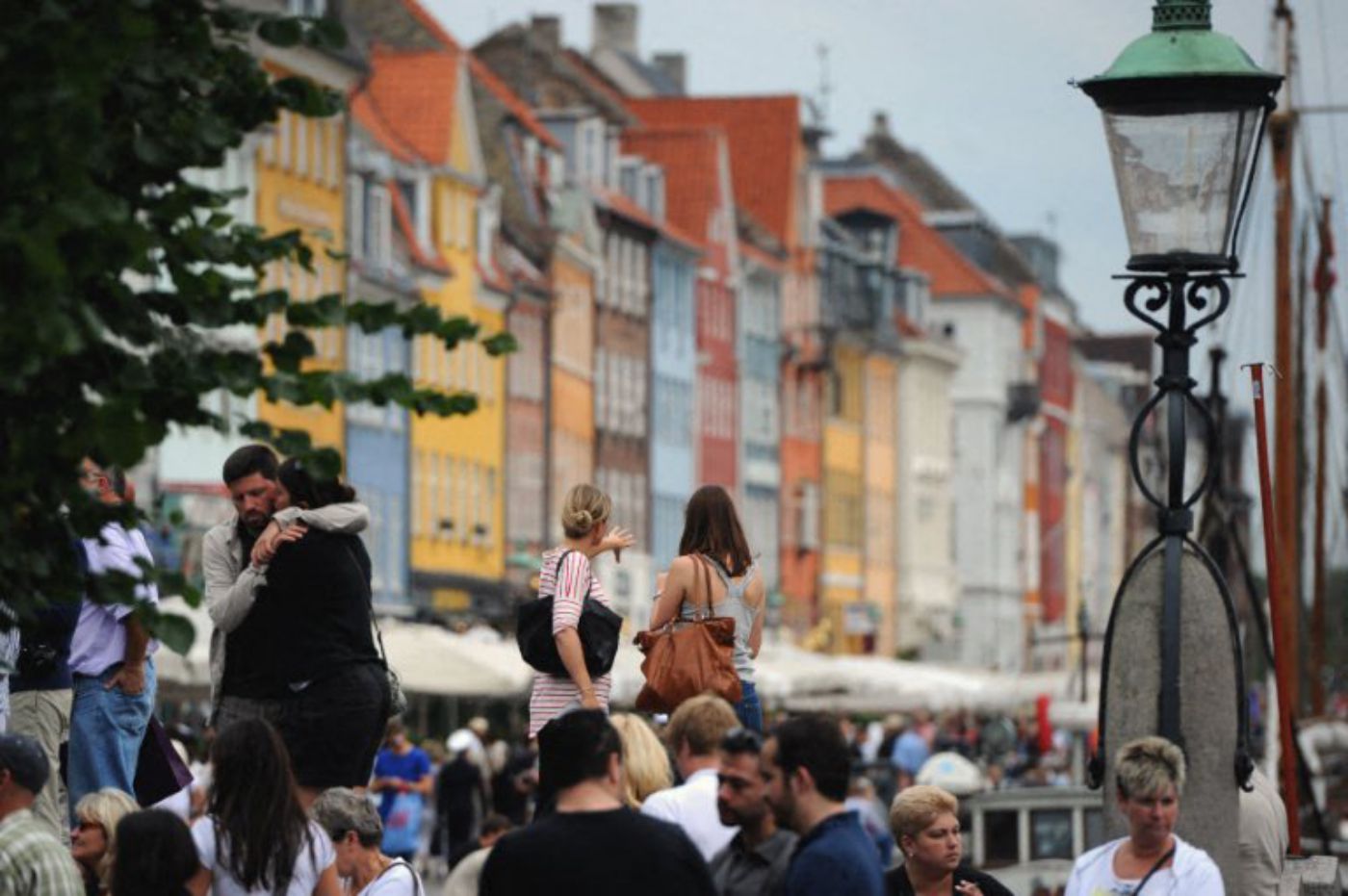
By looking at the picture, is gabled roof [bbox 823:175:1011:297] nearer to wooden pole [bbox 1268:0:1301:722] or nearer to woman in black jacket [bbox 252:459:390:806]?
wooden pole [bbox 1268:0:1301:722]

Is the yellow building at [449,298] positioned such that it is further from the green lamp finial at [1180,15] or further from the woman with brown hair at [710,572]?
the green lamp finial at [1180,15]

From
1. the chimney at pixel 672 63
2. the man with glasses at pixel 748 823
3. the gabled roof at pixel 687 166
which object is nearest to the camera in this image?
the man with glasses at pixel 748 823

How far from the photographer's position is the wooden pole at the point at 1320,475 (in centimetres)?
5412

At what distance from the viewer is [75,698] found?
14.0 metres

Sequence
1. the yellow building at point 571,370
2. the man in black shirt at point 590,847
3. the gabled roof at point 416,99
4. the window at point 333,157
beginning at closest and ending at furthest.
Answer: the man in black shirt at point 590,847 → the window at point 333,157 → the gabled roof at point 416,99 → the yellow building at point 571,370

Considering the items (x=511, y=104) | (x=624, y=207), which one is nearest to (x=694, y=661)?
(x=511, y=104)

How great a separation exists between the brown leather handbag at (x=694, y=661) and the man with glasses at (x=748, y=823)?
14.0ft

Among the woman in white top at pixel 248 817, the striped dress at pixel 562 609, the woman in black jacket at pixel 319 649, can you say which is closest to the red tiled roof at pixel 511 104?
the striped dress at pixel 562 609

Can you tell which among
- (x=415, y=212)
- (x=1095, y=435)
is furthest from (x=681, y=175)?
(x=1095, y=435)

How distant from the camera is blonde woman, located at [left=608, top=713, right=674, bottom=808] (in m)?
12.0

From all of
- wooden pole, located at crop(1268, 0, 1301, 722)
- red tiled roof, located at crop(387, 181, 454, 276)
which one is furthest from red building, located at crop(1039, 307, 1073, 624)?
wooden pole, located at crop(1268, 0, 1301, 722)

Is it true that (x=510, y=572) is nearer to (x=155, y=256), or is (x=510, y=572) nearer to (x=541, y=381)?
(x=541, y=381)

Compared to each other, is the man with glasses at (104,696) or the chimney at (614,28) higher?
the chimney at (614,28)

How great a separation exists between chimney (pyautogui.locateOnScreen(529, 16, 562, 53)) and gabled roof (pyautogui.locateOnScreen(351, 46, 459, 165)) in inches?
603
